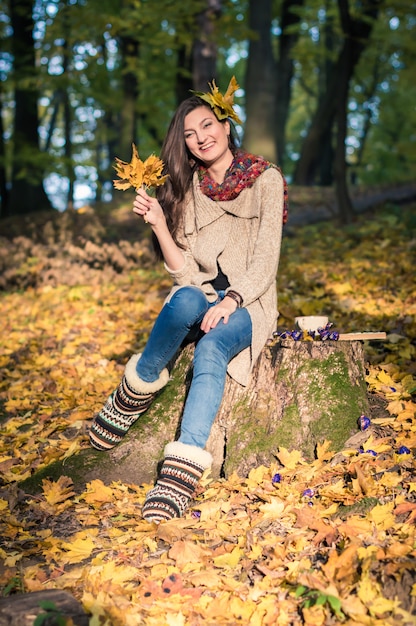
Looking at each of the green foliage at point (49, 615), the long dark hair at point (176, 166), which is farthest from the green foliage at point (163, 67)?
the green foliage at point (49, 615)

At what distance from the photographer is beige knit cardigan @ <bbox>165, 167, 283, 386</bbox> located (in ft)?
11.0

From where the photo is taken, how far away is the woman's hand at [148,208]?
11.0ft

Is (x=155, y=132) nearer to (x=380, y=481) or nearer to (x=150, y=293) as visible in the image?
(x=150, y=293)

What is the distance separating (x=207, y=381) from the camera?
3.02m

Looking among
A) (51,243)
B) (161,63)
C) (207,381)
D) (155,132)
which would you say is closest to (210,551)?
(207,381)

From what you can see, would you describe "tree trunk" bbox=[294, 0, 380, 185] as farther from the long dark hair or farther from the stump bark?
the stump bark

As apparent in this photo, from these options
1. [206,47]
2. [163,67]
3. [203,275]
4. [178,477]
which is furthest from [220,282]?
[163,67]

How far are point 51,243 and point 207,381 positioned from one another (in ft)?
23.6

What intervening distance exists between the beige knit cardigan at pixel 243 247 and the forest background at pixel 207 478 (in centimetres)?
69

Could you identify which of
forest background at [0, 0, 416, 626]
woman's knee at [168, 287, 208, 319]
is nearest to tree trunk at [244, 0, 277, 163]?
forest background at [0, 0, 416, 626]

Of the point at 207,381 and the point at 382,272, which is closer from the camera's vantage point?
the point at 207,381

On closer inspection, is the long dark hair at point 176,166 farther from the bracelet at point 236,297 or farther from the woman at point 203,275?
the bracelet at point 236,297

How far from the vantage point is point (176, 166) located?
3.62 m

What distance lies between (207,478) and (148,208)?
1506 millimetres
